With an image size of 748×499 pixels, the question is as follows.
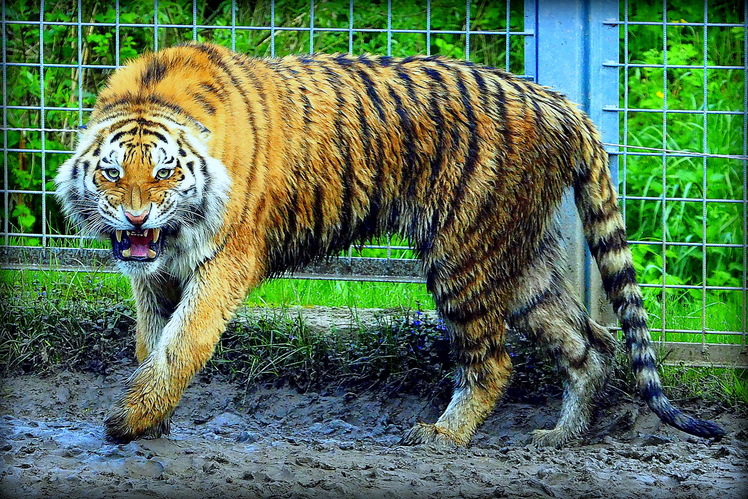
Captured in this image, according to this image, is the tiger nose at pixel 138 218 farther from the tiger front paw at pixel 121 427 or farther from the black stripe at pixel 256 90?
the tiger front paw at pixel 121 427

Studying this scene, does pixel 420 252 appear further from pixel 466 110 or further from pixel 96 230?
pixel 96 230

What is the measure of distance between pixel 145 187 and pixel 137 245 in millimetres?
266

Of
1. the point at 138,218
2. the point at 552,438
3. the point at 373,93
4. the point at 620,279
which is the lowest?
the point at 552,438

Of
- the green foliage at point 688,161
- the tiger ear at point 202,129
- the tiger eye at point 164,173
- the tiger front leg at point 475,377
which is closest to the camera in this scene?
the tiger eye at point 164,173

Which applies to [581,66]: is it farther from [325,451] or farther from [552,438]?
[325,451]

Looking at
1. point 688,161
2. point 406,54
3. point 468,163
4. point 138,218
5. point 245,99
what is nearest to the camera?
point 138,218

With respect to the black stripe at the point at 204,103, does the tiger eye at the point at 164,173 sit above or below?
below

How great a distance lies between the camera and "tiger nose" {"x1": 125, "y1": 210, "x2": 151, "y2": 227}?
13.3 feet

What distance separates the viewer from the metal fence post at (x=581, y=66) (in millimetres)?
5293

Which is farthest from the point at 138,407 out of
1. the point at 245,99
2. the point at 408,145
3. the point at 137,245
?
the point at 408,145

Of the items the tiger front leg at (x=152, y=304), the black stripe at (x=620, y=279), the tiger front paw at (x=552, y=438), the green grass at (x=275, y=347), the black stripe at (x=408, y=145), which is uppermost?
the black stripe at (x=408, y=145)

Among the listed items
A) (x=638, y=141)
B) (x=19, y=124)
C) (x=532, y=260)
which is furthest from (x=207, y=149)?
(x=638, y=141)

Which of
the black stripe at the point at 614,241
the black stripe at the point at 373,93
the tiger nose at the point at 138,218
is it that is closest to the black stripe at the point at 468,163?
the black stripe at the point at 373,93

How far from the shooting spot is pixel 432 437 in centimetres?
466
